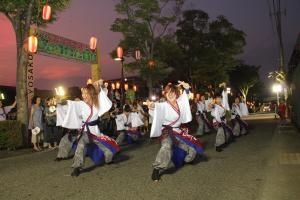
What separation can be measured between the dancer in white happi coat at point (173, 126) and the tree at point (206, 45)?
32064mm

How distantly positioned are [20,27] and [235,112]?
9.27m

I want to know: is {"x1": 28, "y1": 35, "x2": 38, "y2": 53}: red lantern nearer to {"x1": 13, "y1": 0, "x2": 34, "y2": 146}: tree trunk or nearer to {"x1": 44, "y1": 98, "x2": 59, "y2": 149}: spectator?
{"x1": 13, "y1": 0, "x2": 34, "y2": 146}: tree trunk

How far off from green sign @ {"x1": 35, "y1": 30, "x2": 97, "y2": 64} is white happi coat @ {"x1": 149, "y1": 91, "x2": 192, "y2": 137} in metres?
10.6

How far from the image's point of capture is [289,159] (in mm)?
9023

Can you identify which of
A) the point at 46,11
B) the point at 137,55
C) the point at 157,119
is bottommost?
the point at 157,119

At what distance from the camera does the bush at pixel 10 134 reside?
13.8 meters

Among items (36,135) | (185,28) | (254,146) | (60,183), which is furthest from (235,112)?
(185,28)

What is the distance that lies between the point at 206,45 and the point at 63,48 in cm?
2480

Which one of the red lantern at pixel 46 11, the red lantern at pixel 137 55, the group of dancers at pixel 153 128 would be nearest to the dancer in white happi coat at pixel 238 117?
the group of dancers at pixel 153 128

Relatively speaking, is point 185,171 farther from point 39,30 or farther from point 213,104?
point 39,30

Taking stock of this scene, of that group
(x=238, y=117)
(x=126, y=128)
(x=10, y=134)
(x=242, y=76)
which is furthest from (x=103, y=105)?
(x=242, y=76)

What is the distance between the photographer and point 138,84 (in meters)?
42.8

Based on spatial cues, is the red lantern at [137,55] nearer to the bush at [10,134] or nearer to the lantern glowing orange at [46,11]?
the lantern glowing orange at [46,11]

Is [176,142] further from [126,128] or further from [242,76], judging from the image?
[242,76]
